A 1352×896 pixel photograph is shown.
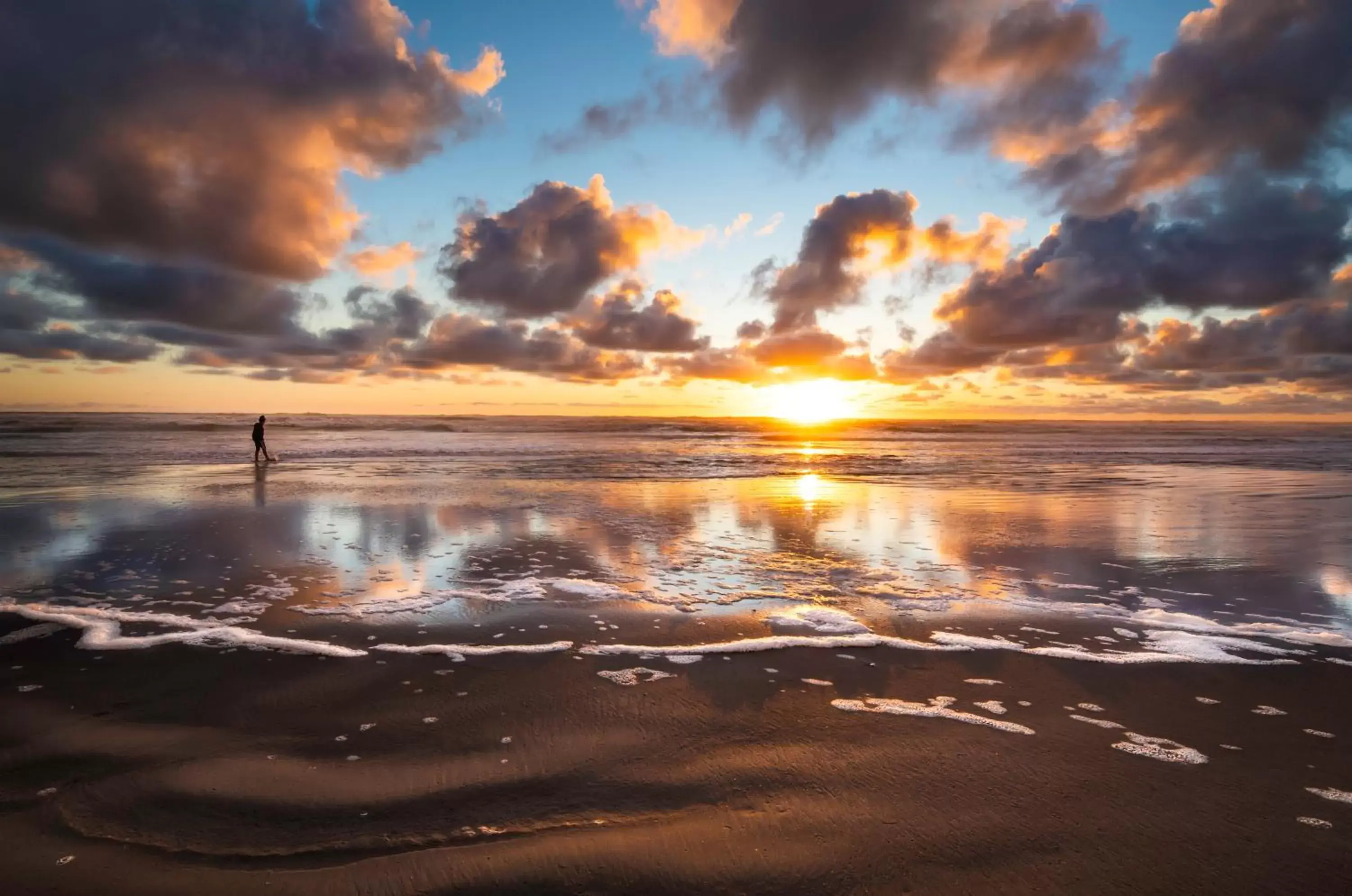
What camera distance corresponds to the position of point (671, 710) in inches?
189

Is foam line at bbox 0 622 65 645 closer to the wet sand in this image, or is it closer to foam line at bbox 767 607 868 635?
the wet sand

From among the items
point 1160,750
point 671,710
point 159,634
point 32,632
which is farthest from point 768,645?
point 32,632

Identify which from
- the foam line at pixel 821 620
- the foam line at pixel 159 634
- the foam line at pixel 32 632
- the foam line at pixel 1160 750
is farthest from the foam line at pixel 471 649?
the foam line at pixel 1160 750

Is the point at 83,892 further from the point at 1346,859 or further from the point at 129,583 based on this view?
the point at 129,583

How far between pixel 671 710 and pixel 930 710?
1932 mm

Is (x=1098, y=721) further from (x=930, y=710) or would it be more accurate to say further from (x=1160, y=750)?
(x=930, y=710)

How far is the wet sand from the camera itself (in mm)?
3082

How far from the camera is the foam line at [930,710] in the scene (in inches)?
180

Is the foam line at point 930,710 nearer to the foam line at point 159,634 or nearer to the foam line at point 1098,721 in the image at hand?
the foam line at point 1098,721

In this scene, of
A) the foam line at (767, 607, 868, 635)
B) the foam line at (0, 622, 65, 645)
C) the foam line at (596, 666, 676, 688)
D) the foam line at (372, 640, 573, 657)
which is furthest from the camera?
the foam line at (767, 607, 868, 635)

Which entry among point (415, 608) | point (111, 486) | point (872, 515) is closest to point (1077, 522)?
point (872, 515)

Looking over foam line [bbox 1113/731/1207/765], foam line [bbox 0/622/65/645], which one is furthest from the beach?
foam line [bbox 0/622/65/645]

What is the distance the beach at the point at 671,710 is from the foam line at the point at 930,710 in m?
0.03

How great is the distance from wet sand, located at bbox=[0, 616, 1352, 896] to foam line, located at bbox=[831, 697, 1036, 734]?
0.27 ft
